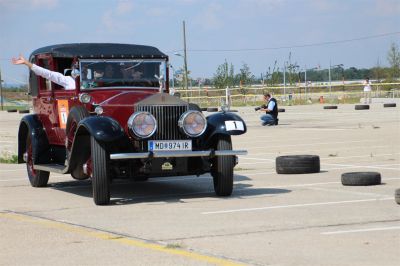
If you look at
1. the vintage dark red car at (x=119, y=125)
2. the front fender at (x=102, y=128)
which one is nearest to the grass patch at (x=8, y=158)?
the vintage dark red car at (x=119, y=125)

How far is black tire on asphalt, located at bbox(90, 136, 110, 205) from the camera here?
10016 millimetres

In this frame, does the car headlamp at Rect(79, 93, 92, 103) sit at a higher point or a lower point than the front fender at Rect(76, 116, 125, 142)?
higher

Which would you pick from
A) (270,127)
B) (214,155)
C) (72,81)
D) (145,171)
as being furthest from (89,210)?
(270,127)

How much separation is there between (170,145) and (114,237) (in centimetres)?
284

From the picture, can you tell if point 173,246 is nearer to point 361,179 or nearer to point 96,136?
point 96,136

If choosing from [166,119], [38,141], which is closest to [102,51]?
[38,141]

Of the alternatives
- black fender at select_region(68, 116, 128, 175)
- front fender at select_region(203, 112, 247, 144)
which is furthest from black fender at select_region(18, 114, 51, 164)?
front fender at select_region(203, 112, 247, 144)

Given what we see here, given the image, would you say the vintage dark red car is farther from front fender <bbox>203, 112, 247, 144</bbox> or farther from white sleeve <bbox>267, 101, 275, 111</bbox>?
white sleeve <bbox>267, 101, 275, 111</bbox>

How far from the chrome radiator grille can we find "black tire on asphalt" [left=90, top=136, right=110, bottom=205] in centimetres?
77

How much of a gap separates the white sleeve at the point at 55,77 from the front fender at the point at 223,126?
2264mm

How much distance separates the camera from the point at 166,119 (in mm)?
10484

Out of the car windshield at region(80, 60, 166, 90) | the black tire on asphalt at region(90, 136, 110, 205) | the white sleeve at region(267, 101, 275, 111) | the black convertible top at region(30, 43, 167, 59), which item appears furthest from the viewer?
the white sleeve at region(267, 101, 275, 111)

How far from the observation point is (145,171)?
10320mm

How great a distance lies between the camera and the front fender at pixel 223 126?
10.9 metres
